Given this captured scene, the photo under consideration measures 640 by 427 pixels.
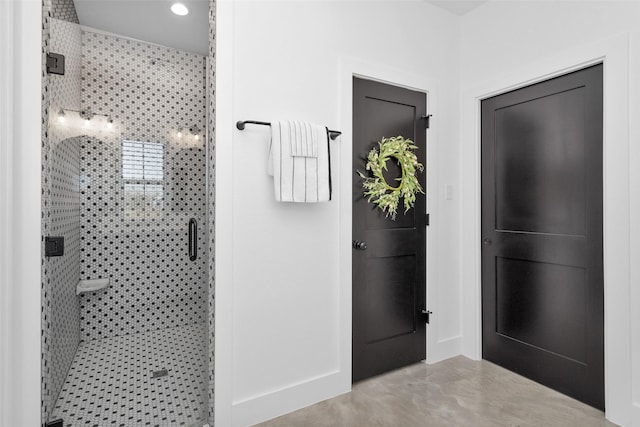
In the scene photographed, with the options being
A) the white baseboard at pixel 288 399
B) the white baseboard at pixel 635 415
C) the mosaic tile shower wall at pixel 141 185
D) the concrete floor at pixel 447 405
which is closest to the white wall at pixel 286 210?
the white baseboard at pixel 288 399

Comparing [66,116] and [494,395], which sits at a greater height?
[66,116]

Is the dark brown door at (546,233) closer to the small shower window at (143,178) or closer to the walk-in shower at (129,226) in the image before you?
the walk-in shower at (129,226)

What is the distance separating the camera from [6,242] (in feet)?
4.50

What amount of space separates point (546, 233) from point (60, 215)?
2.93 meters

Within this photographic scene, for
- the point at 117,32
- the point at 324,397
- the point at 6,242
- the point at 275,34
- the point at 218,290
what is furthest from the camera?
the point at 117,32

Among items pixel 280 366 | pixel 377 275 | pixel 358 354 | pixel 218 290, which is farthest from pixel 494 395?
pixel 218 290

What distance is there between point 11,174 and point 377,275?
1976 millimetres

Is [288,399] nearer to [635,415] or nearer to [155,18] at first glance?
[635,415]

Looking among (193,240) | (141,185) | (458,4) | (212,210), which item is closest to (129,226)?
(141,185)

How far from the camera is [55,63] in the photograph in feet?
5.09

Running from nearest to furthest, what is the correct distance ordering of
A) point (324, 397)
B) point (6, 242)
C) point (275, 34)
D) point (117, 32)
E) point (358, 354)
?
point (6, 242)
point (275, 34)
point (324, 397)
point (358, 354)
point (117, 32)

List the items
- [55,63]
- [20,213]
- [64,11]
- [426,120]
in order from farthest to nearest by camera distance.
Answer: [426,120] → [64,11] → [55,63] → [20,213]

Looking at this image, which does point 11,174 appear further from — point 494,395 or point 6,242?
point 494,395

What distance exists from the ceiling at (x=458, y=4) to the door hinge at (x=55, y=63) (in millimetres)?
2350
